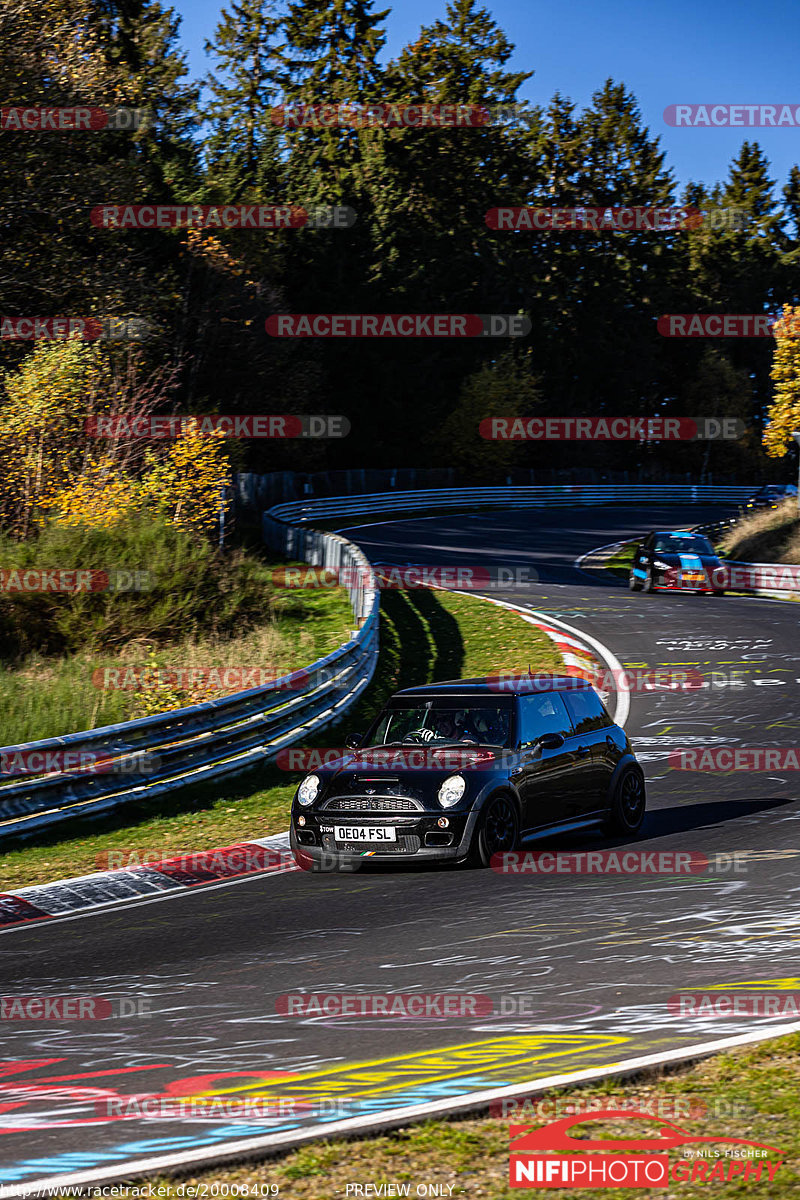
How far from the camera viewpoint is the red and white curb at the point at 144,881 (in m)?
10.2

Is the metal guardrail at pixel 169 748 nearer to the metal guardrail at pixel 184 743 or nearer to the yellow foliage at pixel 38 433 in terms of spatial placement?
the metal guardrail at pixel 184 743

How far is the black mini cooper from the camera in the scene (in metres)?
10.2

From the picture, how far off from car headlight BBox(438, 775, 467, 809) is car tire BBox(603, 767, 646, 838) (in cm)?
202

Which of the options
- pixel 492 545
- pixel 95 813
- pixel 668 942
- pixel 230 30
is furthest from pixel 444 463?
pixel 668 942

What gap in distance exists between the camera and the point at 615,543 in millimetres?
48156

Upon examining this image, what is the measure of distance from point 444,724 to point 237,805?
139 inches

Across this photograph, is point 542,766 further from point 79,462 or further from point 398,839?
point 79,462

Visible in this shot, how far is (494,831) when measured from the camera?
34.3ft

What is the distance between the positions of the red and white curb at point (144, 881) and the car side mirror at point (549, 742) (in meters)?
2.28

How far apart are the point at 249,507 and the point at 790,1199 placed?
159 feet

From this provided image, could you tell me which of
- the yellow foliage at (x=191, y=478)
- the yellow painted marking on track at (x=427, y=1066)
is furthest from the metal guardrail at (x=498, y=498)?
the yellow painted marking on track at (x=427, y=1066)

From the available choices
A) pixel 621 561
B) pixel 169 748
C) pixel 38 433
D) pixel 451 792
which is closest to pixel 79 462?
pixel 38 433

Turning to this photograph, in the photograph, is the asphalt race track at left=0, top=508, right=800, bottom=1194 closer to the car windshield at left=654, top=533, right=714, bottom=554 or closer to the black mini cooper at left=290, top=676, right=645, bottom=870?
the black mini cooper at left=290, top=676, right=645, bottom=870

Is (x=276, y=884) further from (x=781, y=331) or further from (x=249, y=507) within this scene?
(x=781, y=331)
